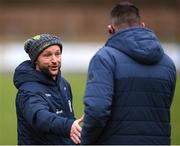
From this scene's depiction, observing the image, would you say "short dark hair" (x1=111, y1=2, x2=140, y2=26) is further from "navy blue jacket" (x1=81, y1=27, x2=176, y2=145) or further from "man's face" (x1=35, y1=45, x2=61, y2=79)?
"man's face" (x1=35, y1=45, x2=61, y2=79)

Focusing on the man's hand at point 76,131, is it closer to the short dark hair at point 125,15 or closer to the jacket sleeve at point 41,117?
the jacket sleeve at point 41,117

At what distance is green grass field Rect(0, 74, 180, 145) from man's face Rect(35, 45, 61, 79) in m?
4.49

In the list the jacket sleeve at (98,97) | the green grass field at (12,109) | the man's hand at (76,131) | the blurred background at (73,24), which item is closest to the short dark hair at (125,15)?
the jacket sleeve at (98,97)

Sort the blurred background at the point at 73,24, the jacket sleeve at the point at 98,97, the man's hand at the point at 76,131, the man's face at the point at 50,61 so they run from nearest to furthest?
the jacket sleeve at the point at 98,97
the man's hand at the point at 76,131
the man's face at the point at 50,61
the blurred background at the point at 73,24

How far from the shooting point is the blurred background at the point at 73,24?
23844 millimetres

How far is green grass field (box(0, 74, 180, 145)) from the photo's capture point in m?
11.5

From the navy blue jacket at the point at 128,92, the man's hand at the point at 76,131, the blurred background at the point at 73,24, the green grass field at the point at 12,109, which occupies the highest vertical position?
the navy blue jacket at the point at 128,92

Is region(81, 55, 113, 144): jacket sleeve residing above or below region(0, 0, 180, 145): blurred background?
above

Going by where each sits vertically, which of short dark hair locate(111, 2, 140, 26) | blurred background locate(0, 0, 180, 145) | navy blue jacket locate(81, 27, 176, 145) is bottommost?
blurred background locate(0, 0, 180, 145)

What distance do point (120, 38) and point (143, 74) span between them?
0.87 ft

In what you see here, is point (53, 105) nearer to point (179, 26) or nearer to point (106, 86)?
point (106, 86)

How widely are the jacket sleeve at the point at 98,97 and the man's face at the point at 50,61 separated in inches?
31.8

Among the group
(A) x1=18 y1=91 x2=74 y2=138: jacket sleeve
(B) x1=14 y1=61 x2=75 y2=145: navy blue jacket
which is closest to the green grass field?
(B) x1=14 y1=61 x2=75 y2=145: navy blue jacket

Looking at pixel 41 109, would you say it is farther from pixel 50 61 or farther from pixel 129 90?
pixel 129 90
